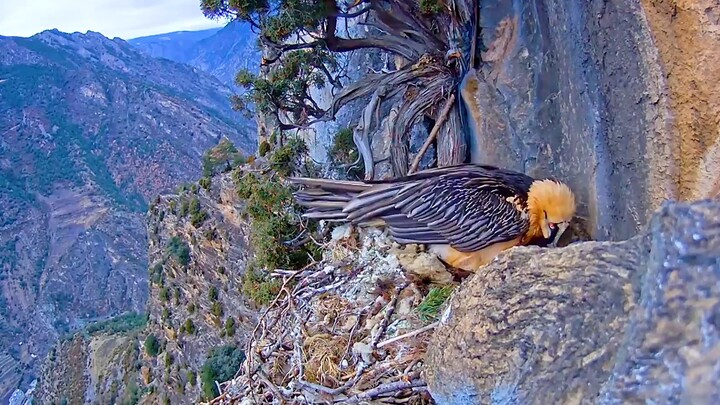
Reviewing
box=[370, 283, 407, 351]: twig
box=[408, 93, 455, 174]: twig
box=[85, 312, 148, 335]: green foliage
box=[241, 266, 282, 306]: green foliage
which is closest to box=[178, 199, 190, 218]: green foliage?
box=[85, 312, 148, 335]: green foliage

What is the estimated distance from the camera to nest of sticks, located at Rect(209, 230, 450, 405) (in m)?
3.57

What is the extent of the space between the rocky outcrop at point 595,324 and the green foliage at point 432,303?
41.6 inches

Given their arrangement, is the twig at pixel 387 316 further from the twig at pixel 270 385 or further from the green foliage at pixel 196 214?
the green foliage at pixel 196 214

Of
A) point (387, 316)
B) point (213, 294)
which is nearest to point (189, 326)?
point (213, 294)

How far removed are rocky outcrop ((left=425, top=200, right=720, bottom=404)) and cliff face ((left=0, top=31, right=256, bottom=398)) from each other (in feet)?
229

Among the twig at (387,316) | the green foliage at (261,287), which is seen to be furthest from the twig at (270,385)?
the green foliage at (261,287)

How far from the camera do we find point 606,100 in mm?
3879

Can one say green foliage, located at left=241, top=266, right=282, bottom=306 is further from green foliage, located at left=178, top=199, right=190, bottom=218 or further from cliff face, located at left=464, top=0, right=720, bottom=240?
green foliage, located at left=178, top=199, right=190, bottom=218

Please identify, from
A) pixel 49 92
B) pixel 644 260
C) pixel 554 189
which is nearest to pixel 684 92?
pixel 554 189

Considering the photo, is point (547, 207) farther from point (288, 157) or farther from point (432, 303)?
point (288, 157)

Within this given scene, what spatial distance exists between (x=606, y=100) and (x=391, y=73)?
2.75 metres

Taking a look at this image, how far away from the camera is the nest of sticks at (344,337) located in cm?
357

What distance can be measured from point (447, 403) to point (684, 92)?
2055 mm

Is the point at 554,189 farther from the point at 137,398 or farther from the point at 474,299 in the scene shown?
the point at 137,398
